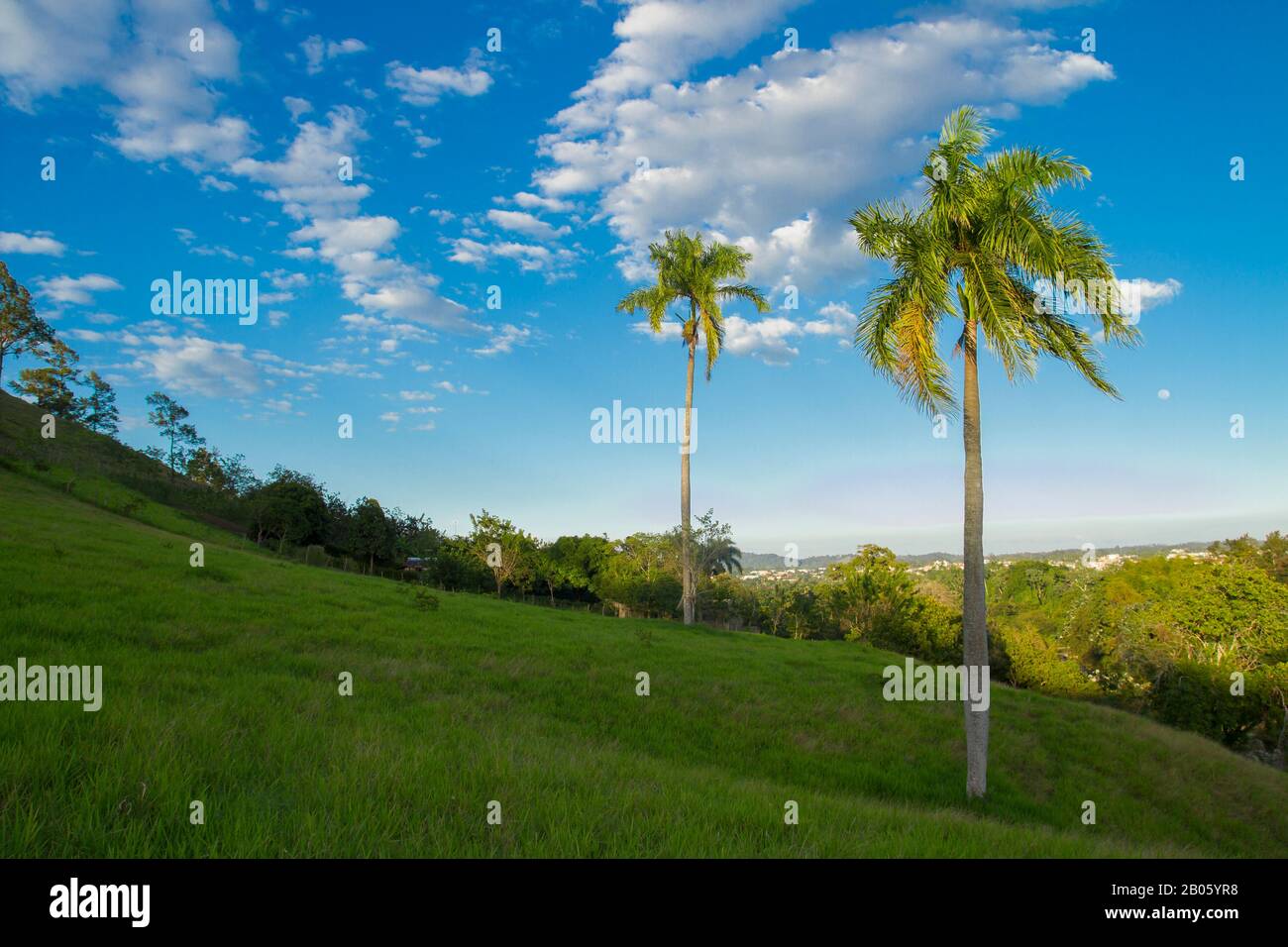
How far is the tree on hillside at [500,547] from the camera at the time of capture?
49.6m

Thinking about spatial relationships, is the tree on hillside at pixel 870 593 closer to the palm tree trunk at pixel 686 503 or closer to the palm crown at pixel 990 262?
the palm tree trunk at pixel 686 503

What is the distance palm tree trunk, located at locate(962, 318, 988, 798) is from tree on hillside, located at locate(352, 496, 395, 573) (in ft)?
150

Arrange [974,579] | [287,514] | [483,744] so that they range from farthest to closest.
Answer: [287,514] < [974,579] < [483,744]

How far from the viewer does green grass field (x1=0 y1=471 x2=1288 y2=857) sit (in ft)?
13.5

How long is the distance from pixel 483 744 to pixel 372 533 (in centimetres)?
4782

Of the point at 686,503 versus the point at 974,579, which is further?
the point at 686,503

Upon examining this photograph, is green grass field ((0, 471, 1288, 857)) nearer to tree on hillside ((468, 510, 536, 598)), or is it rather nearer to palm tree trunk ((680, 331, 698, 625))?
palm tree trunk ((680, 331, 698, 625))

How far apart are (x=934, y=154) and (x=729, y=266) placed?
17174 millimetres

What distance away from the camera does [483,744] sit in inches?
260

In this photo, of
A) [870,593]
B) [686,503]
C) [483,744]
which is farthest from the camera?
[870,593]

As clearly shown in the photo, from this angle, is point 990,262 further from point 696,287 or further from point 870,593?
point 870,593

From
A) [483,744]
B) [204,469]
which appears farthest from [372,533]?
[483,744]
